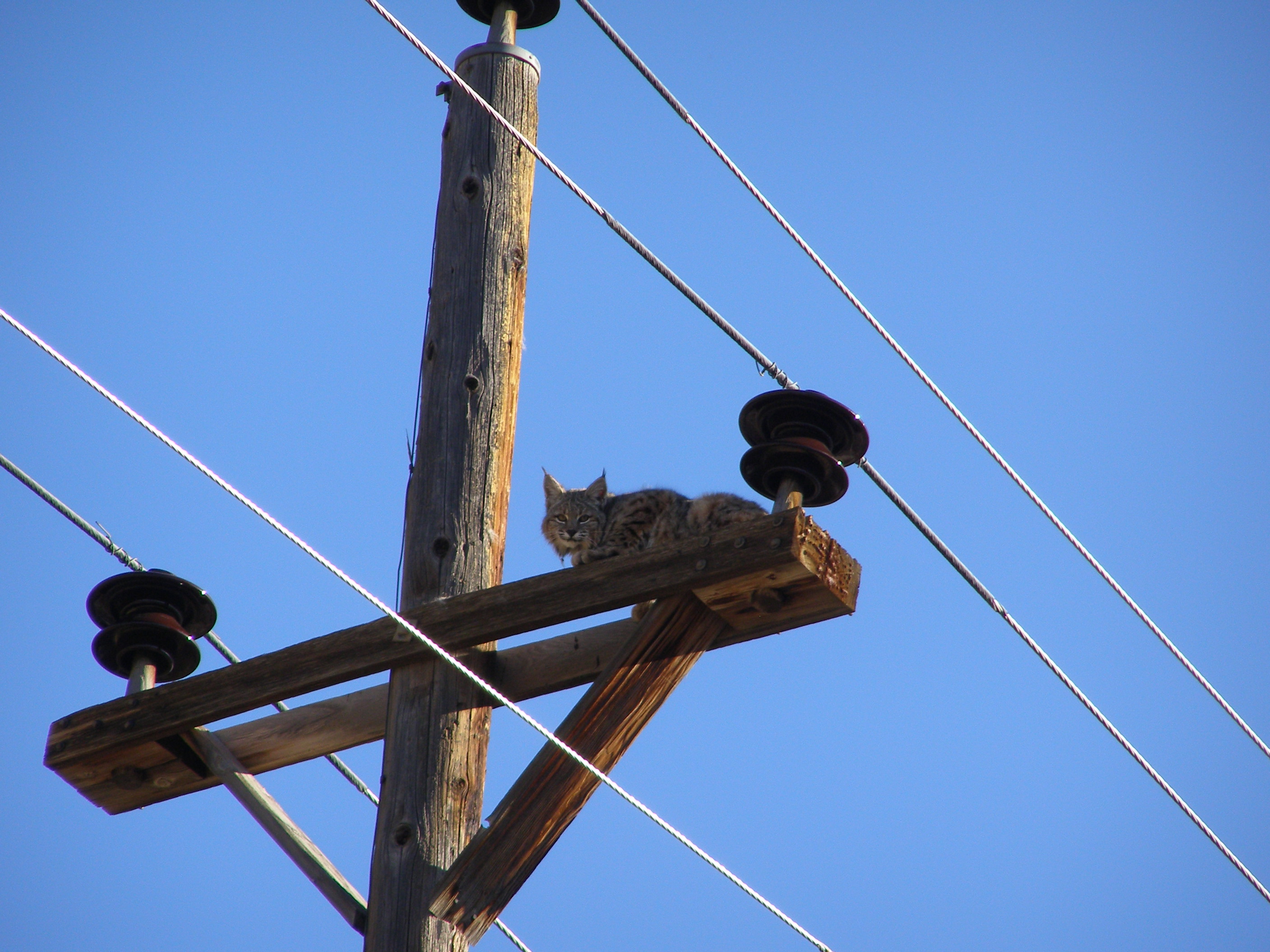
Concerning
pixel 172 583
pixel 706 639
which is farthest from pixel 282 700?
pixel 706 639

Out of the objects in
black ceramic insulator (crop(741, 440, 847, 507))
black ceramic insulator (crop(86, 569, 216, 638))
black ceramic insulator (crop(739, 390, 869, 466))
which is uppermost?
black ceramic insulator (crop(739, 390, 869, 466))

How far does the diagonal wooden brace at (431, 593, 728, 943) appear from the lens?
14.8 ft

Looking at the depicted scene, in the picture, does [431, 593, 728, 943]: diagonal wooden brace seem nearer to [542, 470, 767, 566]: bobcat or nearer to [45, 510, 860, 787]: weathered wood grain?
[45, 510, 860, 787]: weathered wood grain

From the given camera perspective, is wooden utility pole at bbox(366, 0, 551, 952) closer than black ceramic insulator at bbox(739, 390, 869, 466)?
Yes

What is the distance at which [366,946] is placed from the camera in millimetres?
4566

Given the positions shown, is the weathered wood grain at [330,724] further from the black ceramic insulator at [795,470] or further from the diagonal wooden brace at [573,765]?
the black ceramic insulator at [795,470]

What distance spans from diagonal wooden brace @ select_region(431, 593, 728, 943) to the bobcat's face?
3.54m

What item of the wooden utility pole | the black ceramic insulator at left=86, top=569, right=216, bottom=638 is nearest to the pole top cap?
the wooden utility pole

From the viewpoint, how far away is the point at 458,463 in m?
5.20

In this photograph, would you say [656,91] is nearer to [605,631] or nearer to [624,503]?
[605,631]

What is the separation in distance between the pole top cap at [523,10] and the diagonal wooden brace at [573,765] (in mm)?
2740

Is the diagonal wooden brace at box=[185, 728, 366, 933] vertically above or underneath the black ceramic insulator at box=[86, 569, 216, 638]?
underneath

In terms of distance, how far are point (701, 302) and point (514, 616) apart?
1.61 m

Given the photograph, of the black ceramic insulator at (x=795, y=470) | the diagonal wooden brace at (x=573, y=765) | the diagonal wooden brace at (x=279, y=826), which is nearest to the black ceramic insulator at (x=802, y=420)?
the black ceramic insulator at (x=795, y=470)
